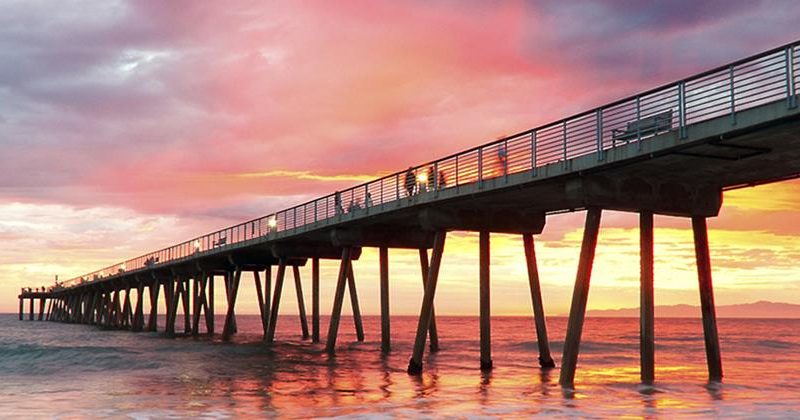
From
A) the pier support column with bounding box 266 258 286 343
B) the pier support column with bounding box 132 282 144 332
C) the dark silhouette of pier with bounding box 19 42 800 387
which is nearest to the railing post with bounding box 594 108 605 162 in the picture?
the dark silhouette of pier with bounding box 19 42 800 387

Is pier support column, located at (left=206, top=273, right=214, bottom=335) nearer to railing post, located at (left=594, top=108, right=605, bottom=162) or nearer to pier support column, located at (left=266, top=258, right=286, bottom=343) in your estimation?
pier support column, located at (left=266, top=258, right=286, bottom=343)

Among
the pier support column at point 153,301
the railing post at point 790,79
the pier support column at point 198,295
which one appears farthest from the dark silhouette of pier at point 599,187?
the pier support column at point 153,301

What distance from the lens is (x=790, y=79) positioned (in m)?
17.5

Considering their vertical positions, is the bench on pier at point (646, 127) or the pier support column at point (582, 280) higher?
the bench on pier at point (646, 127)

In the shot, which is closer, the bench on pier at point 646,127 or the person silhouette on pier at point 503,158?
→ the bench on pier at point 646,127

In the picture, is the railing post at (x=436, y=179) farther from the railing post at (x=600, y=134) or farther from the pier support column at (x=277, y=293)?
the pier support column at (x=277, y=293)

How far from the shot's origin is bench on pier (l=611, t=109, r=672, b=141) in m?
20.5

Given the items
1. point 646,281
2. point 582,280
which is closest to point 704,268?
point 646,281

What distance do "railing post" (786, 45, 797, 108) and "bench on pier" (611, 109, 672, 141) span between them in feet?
10.8

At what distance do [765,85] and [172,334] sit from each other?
204ft

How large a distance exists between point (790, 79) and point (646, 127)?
4.10m

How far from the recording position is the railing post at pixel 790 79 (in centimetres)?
1727

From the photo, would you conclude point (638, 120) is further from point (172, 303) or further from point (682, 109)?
point (172, 303)

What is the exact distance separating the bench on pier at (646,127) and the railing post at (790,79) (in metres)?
3.29
